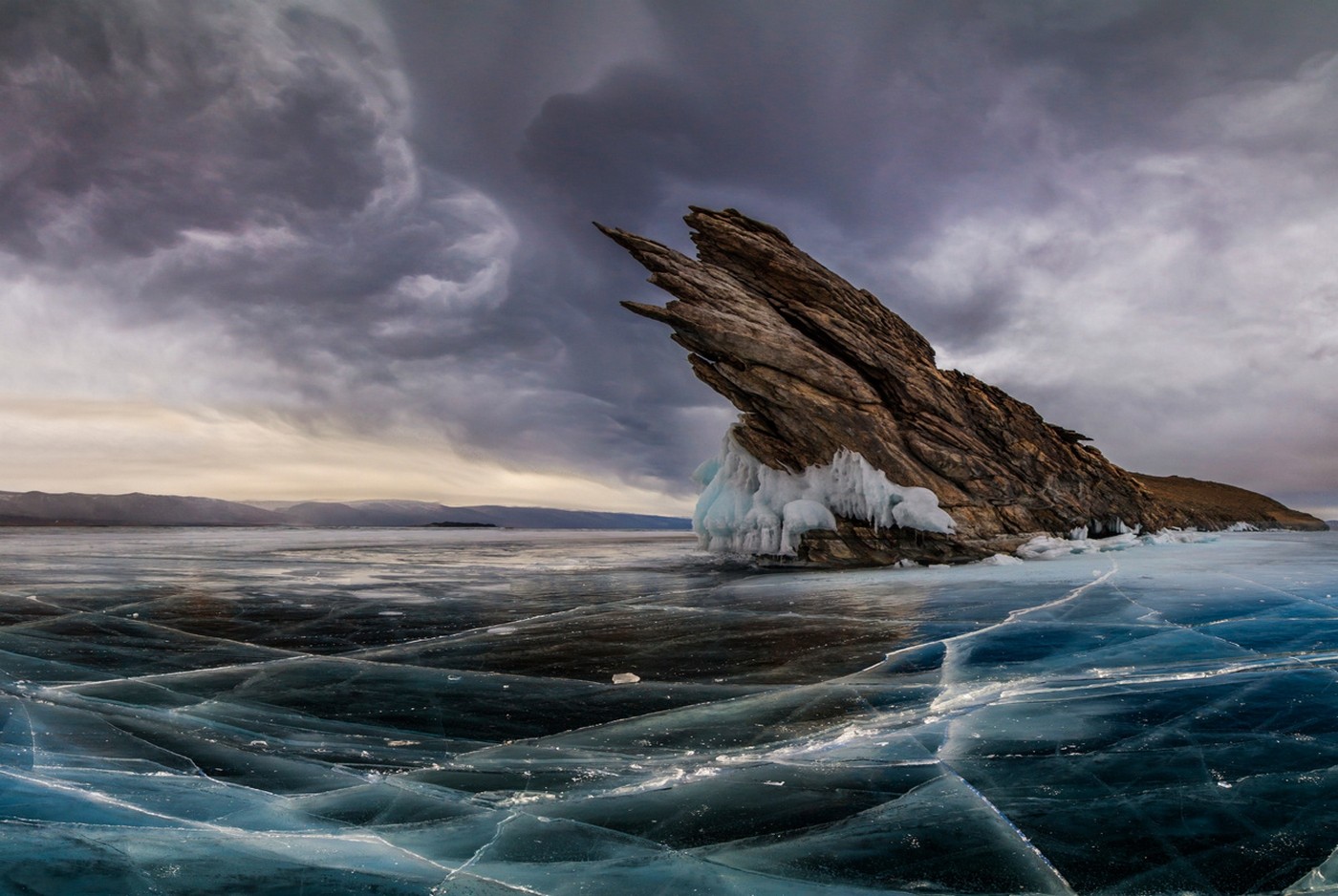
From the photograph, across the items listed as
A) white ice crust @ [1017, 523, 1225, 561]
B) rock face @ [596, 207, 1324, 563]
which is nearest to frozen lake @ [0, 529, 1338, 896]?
white ice crust @ [1017, 523, 1225, 561]

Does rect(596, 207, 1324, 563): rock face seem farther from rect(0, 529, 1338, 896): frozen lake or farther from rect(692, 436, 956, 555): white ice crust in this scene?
rect(0, 529, 1338, 896): frozen lake

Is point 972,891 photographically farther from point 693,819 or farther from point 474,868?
point 474,868

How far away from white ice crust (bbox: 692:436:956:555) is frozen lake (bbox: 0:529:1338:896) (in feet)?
37.4

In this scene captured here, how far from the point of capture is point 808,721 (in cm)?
538

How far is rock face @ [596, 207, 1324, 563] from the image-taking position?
2222cm

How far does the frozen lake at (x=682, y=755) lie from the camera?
3.21 m

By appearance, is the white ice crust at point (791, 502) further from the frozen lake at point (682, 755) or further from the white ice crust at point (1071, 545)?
the frozen lake at point (682, 755)

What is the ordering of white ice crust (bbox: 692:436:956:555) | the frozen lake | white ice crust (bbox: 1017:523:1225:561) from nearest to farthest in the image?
the frozen lake, white ice crust (bbox: 692:436:956:555), white ice crust (bbox: 1017:523:1225:561)

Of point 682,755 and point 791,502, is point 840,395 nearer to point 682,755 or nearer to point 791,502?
point 791,502

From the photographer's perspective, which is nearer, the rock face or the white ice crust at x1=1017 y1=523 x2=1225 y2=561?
the white ice crust at x1=1017 y1=523 x2=1225 y2=561

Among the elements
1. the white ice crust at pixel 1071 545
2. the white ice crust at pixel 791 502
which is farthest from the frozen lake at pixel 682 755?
the white ice crust at pixel 1071 545

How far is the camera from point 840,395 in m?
22.7

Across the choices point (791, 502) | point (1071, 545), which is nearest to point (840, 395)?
point (791, 502)

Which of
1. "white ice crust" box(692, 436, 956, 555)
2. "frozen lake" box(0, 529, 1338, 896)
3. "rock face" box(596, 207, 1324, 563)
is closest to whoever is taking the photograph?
"frozen lake" box(0, 529, 1338, 896)
